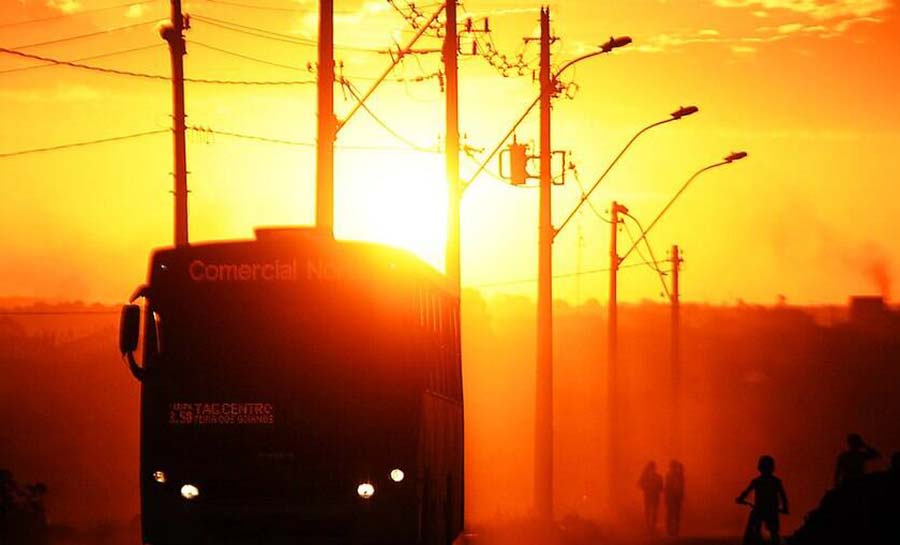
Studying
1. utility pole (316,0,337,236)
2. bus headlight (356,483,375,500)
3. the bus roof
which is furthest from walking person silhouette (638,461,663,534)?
bus headlight (356,483,375,500)

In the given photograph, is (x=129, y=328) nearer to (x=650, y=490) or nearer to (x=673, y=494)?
(x=673, y=494)

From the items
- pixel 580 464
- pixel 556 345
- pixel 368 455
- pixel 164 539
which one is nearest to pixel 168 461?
pixel 164 539

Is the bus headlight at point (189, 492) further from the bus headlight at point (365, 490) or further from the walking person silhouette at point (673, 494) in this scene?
the walking person silhouette at point (673, 494)

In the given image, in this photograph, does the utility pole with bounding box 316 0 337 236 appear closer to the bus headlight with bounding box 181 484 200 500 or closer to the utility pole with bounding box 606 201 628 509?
the bus headlight with bounding box 181 484 200 500

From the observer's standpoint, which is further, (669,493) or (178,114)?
(669,493)

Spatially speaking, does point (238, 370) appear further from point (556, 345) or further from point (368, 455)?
point (556, 345)

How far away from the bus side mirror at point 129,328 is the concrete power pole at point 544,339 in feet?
65.4

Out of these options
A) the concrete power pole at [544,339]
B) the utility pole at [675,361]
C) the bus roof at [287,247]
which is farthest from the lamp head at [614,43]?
the utility pole at [675,361]

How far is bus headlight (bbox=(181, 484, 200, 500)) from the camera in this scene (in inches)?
810

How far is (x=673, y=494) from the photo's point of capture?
51.8 m

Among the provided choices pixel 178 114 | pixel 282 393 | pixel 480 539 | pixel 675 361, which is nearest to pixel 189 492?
pixel 282 393

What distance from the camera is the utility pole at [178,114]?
3784 centimetres

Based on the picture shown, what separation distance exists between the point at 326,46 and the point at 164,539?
1137 centimetres

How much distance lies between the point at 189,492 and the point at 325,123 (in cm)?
1014
